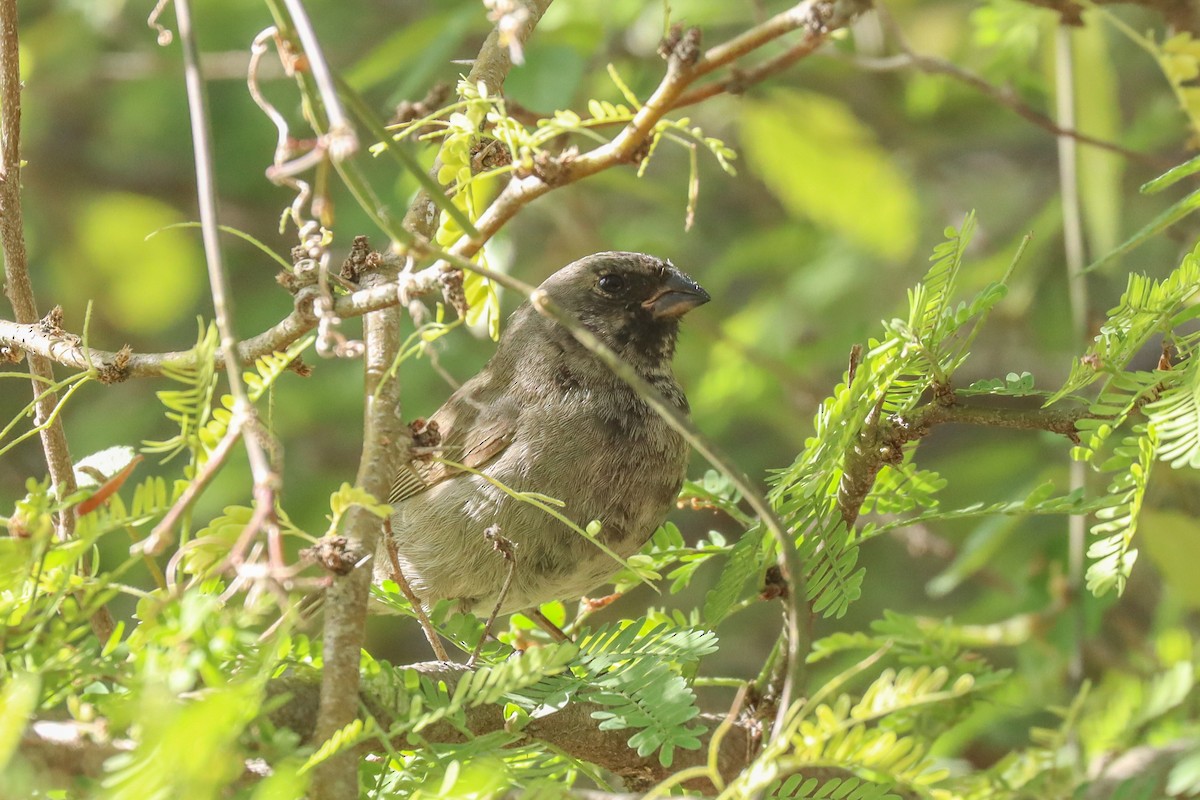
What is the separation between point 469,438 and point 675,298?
890mm

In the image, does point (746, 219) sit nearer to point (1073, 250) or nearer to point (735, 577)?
point (1073, 250)

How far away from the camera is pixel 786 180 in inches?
210

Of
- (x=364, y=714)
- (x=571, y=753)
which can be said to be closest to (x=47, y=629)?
(x=364, y=714)

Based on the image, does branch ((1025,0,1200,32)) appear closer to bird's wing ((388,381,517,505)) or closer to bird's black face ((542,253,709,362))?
bird's black face ((542,253,709,362))

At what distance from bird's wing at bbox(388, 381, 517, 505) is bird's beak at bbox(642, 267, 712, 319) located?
2.17ft

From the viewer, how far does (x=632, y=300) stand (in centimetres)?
460

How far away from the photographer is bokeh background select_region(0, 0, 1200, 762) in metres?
4.91

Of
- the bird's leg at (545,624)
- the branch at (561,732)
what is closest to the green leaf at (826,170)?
the bird's leg at (545,624)

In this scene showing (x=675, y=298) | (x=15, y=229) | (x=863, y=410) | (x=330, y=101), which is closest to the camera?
(x=330, y=101)

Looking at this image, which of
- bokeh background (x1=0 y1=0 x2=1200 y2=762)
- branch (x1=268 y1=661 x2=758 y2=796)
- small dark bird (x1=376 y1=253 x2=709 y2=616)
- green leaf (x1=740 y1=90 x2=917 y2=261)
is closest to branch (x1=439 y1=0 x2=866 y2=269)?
branch (x1=268 y1=661 x2=758 y2=796)

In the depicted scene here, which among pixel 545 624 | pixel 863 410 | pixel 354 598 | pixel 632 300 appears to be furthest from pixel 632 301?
pixel 354 598

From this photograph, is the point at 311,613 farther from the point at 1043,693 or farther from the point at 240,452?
the point at 1043,693

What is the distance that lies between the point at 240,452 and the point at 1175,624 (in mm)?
4020

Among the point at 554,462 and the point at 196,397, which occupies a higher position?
the point at 196,397
